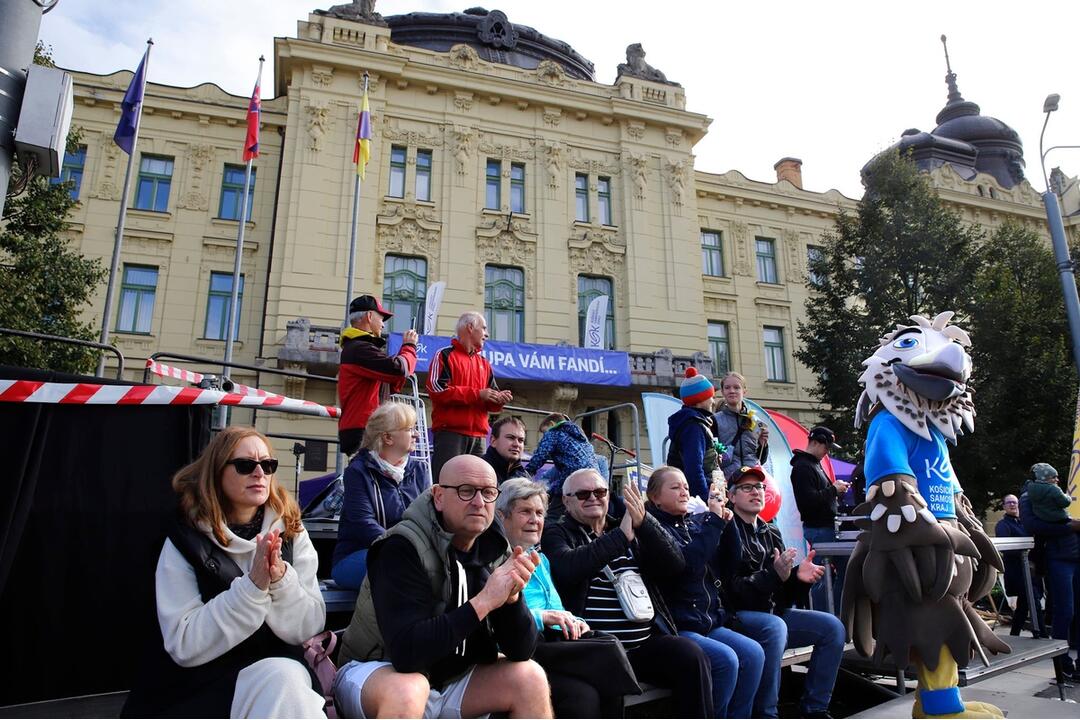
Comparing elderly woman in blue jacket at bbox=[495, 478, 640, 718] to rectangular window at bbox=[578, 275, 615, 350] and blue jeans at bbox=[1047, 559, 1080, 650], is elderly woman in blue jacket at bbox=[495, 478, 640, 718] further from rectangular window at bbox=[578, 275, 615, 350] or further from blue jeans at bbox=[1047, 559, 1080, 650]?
rectangular window at bbox=[578, 275, 615, 350]

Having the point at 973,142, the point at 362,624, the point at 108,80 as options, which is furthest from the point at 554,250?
the point at 973,142

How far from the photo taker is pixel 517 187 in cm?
2144

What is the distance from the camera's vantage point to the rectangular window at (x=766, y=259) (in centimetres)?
2459

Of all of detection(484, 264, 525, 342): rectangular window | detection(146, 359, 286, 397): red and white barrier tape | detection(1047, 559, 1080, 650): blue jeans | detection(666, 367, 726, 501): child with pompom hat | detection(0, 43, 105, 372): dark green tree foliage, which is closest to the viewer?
detection(146, 359, 286, 397): red and white barrier tape

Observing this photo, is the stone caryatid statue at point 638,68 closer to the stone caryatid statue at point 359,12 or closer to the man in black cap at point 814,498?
the stone caryatid statue at point 359,12

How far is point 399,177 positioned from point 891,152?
14289 millimetres

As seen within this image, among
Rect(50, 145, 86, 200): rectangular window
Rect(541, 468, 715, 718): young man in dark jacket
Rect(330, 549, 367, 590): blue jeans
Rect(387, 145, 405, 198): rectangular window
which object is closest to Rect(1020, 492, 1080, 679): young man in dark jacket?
Rect(541, 468, 715, 718): young man in dark jacket

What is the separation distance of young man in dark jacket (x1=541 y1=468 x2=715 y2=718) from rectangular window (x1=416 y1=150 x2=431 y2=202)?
58.2 ft

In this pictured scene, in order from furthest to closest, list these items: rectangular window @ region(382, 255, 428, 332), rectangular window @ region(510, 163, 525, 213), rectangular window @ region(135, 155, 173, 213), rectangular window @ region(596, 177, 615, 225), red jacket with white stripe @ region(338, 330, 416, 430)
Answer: rectangular window @ region(596, 177, 615, 225), rectangular window @ region(510, 163, 525, 213), rectangular window @ region(382, 255, 428, 332), rectangular window @ region(135, 155, 173, 213), red jacket with white stripe @ region(338, 330, 416, 430)

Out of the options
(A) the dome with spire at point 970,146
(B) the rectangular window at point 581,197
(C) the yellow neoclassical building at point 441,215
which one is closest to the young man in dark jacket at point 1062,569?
(C) the yellow neoclassical building at point 441,215

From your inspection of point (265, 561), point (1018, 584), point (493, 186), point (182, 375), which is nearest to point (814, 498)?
point (1018, 584)

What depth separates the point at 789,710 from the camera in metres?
4.75

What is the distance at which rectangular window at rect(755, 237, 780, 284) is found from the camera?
24.6 meters

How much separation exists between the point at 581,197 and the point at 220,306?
1160cm
